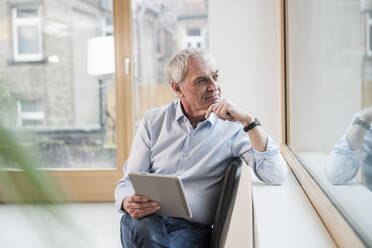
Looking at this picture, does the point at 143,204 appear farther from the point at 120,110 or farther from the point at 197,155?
the point at 120,110

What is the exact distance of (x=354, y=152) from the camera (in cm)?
97

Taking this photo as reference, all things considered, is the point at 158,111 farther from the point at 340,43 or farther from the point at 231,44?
the point at 231,44

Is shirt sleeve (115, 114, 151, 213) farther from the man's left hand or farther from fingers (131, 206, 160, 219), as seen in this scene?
the man's left hand

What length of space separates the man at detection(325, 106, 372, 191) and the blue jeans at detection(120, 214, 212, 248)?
694mm

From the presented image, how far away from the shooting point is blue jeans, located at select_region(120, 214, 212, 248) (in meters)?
1.59

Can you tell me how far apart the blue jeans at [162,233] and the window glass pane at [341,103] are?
0.54 meters

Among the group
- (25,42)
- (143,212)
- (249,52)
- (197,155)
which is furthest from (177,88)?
(25,42)

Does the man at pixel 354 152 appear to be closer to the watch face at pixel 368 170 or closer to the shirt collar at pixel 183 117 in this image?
the watch face at pixel 368 170

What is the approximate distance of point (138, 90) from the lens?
381 centimetres

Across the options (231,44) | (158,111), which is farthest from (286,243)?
(231,44)

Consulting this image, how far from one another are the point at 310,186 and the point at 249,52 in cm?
201

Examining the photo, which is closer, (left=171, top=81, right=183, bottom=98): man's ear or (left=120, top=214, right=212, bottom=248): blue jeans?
(left=120, top=214, right=212, bottom=248): blue jeans

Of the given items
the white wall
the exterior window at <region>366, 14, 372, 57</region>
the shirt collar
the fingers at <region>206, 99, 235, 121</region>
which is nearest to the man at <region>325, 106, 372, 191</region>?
the exterior window at <region>366, 14, 372, 57</region>

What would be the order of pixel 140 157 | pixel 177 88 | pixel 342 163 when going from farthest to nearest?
pixel 177 88
pixel 140 157
pixel 342 163
